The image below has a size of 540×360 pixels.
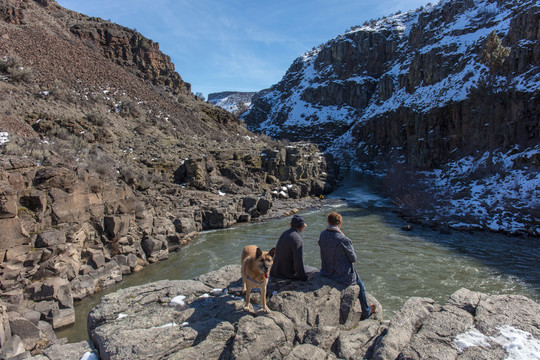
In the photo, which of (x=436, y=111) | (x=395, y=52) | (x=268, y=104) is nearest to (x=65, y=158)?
(x=436, y=111)

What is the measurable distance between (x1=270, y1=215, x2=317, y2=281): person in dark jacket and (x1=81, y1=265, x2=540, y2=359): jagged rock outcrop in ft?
0.59

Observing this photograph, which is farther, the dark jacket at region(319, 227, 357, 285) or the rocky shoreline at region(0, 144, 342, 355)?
the rocky shoreline at region(0, 144, 342, 355)

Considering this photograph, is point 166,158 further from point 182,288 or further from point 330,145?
point 330,145

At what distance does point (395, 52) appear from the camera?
88.4m

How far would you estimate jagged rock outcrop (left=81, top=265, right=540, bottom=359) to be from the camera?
378 centimetres

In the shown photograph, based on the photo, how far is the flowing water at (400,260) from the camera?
9.27m

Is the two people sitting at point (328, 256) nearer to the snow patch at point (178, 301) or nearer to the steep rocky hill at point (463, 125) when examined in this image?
the snow patch at point (178, 301)

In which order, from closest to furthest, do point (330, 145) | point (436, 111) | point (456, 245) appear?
point (456, 245) < point (436, 111) < point (330, 145)

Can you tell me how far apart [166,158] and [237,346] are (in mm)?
19502

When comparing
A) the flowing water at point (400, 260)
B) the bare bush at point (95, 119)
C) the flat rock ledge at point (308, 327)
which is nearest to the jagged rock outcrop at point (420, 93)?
the flowing water at point (400, 260)

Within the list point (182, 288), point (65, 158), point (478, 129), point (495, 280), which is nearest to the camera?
point (182, 288)

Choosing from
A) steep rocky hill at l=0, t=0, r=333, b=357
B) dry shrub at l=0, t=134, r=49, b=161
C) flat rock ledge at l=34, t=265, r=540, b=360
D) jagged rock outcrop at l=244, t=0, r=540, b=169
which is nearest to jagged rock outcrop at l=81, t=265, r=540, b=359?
flat rock ledge at l=34, t=265, r=540, b=360

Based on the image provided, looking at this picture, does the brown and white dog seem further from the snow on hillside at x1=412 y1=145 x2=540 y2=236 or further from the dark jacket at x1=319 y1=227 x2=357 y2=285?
the snow on hillside at x1=412 y1=145 x2=540 y2=236

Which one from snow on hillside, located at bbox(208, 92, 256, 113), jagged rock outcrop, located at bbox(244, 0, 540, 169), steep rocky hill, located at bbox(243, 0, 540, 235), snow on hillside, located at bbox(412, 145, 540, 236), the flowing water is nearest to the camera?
the flowing water
